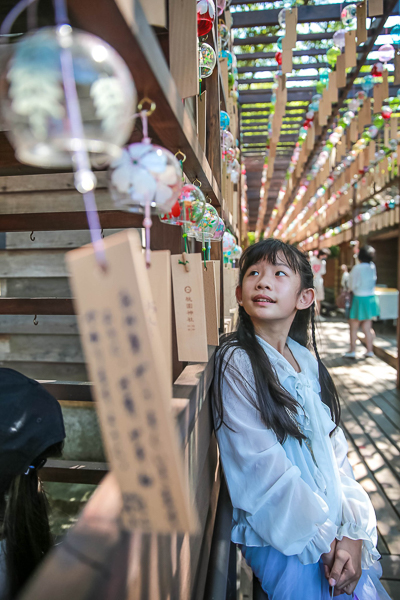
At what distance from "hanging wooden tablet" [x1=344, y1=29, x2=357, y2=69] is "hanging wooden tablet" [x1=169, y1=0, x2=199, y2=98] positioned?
7.63 feet

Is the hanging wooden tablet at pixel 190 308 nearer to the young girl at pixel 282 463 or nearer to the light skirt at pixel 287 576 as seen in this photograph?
the young girl at pixel 282 463

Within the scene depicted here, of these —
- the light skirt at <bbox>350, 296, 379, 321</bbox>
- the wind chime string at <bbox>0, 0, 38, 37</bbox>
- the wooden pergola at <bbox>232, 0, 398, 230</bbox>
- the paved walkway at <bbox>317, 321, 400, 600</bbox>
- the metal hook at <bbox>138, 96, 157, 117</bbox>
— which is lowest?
the paved walkway at <bbox>317, 321, 400, 600</bbox>

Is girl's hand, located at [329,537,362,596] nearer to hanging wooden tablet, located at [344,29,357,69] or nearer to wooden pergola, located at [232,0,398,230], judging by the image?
hanging wooden tablet, located at [344,29,357,69]

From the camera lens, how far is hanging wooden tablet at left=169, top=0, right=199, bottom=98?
741 millimetres

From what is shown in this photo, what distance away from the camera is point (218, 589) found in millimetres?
1002

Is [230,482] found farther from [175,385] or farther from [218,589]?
[175,385]

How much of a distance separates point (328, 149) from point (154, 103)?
5014mm

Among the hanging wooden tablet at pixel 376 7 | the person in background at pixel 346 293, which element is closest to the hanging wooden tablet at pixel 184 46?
the hanging wooden tablet at pixel 376 7

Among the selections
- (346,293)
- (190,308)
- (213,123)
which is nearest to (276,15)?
(213,123)

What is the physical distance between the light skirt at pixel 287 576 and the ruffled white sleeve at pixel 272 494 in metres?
0.04

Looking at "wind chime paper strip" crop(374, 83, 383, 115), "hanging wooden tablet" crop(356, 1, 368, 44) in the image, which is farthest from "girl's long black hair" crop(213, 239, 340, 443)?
"wind chime paper strip" crop(374, 83, 383, 115)

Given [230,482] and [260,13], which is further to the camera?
[260,13]

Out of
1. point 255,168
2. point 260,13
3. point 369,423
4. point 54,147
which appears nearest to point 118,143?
point 54,147

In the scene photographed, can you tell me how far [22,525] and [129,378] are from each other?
0.80 metres
